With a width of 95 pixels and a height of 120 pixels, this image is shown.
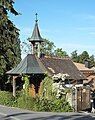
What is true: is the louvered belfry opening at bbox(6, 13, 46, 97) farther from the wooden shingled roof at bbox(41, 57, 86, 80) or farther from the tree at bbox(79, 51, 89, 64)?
the tree at bbox(79, 51, 89, 64)

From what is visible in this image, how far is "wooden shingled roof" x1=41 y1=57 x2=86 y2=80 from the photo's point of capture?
119 feet

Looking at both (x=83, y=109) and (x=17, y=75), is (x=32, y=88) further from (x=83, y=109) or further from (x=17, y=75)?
(x=83, y=109)

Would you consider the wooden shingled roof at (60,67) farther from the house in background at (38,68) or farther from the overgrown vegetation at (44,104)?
the overgrown vegetation at (44,104)

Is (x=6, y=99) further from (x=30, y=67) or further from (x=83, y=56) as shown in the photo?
(x=83, y=56)

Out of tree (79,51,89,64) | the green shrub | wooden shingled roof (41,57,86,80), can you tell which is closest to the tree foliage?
tree (79,51,89,64)

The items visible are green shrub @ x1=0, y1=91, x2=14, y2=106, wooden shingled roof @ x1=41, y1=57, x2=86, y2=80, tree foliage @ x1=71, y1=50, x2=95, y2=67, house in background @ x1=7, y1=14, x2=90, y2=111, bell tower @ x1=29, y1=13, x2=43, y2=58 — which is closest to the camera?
green shrub @ x1=0, y1=91, x2=14, y2=106

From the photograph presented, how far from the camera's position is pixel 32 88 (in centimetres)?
3641

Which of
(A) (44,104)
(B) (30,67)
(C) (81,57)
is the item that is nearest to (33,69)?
(B) (30,67)

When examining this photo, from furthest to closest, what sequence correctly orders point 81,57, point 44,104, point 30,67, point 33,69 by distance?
point 81,57, point 30,67, point 33,69, point 44,104

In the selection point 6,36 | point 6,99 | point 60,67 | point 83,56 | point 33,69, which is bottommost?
point 6,99

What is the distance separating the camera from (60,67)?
37969mm

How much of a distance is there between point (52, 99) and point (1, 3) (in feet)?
47.7

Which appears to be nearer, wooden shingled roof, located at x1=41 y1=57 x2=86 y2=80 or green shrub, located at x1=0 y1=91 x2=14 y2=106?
green shrub, located at x1=0 y1=91 x2=14 y2=106

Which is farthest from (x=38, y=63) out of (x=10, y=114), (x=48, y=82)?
(x=10, y=114)
